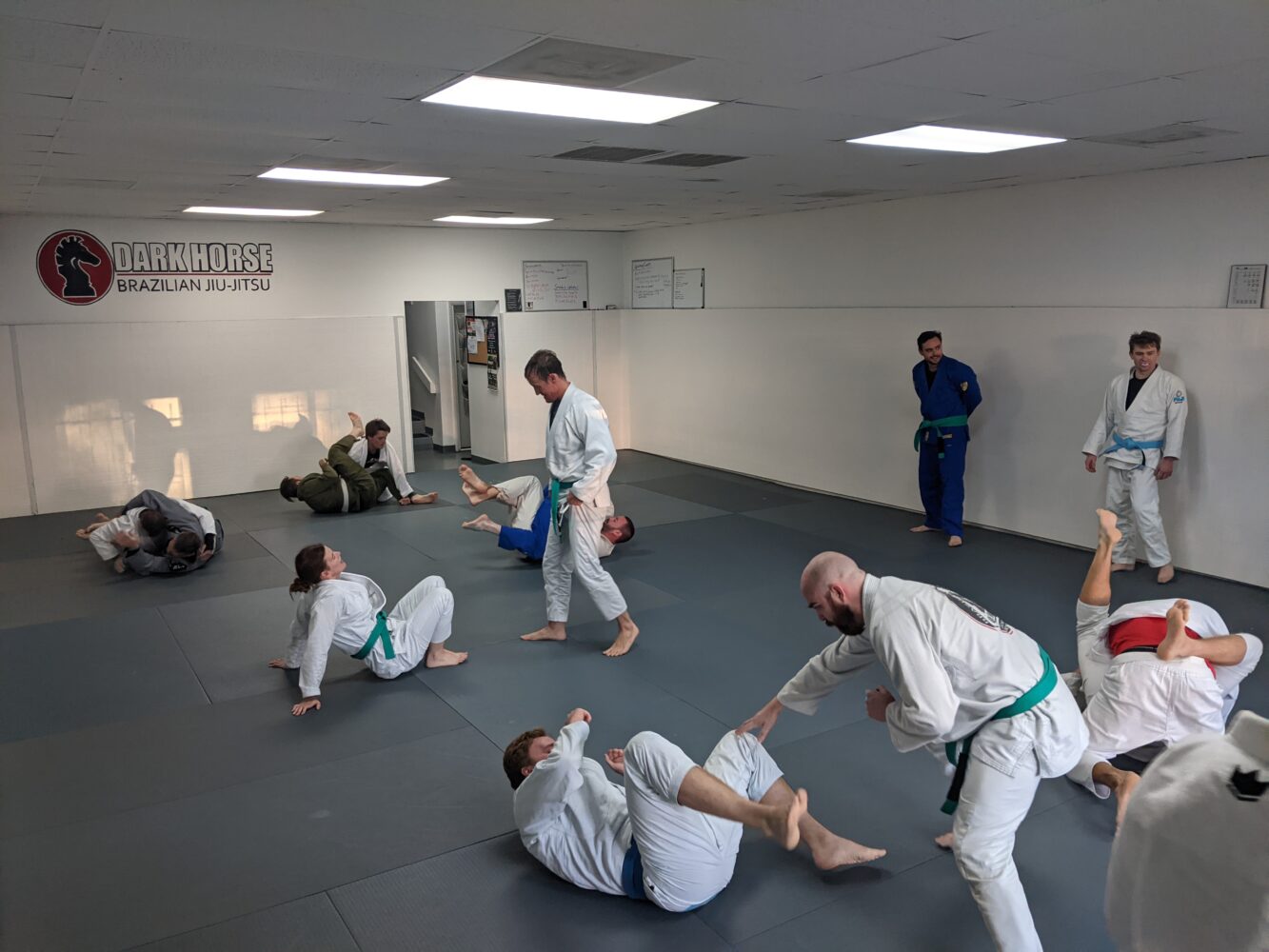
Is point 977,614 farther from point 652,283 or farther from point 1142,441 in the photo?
point 652,283

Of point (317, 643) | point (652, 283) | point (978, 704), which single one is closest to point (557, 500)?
point (317, 643)

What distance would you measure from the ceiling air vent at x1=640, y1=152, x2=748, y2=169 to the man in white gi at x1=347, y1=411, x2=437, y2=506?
13.6ft

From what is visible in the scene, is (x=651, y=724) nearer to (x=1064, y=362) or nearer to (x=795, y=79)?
(x=795, y=79)

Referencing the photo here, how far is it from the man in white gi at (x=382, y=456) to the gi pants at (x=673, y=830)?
6.36m

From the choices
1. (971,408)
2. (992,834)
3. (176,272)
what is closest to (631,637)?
(992,834)

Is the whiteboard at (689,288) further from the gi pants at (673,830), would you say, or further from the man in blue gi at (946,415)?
the gi pants at (673,830)

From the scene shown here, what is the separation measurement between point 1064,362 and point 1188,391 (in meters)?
0.91

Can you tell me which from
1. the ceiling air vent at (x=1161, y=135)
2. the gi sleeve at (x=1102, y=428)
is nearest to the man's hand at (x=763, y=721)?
the ceiling air vent at (x=1161, y=135)

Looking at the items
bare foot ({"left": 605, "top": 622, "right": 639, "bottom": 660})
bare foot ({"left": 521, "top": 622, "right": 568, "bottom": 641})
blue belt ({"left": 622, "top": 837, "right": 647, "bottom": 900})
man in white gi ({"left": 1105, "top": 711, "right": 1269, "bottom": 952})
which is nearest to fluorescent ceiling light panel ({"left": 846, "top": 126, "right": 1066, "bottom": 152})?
bare foot ({"left": 605, "top": 622, "right": 639, "bottom": 660})

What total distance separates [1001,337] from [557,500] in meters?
4.15

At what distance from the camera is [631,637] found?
4934 millimetres

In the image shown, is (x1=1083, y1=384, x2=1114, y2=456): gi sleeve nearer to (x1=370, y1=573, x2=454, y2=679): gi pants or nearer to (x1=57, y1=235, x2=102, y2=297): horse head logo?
(x1=370, y1=573, x2=454, y2=679): gi pants

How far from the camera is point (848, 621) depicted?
8.13 feet

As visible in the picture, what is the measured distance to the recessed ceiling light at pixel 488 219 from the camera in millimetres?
9011
